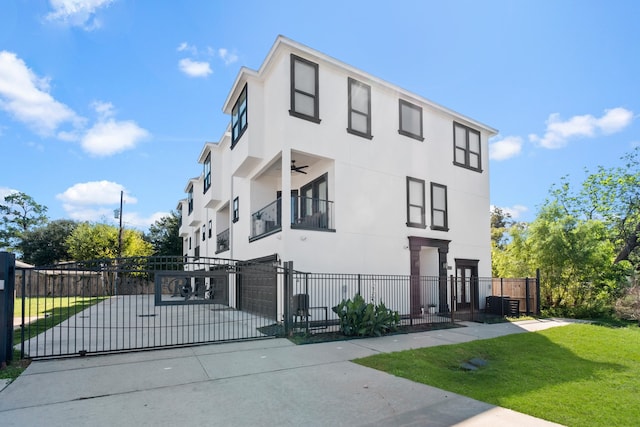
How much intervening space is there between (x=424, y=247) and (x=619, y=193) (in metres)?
14.8

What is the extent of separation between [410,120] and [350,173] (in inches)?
173

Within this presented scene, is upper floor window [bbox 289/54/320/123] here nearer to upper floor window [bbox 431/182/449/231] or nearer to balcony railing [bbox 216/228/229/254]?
upper floor window [bbox 431/182/449/231]

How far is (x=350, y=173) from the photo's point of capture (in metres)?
→ 14.1

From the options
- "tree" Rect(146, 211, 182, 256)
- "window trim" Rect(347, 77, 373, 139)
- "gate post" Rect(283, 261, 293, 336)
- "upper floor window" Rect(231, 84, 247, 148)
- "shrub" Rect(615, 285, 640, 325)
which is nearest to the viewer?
"gate post" Rect(283, 261, 293, 336)

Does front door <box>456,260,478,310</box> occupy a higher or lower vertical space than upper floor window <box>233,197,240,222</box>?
lower

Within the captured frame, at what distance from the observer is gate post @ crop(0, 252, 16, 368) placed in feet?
23.1

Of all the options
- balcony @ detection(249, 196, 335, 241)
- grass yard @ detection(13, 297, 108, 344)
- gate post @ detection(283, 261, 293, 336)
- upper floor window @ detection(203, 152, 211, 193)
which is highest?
upper floor window @ detection(203, 152, 211, 193)

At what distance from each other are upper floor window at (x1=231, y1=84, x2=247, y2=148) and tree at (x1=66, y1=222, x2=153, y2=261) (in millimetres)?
25017

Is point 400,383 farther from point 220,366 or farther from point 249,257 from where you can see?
point 249,257

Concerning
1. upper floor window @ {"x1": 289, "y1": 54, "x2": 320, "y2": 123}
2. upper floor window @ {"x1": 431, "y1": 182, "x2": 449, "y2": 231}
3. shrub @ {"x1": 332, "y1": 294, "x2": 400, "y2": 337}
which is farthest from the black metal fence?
upper floor window @ {"x1": 289, "y1": 54, "x2": 320, "y2": 123}

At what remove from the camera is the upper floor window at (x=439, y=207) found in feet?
55.1

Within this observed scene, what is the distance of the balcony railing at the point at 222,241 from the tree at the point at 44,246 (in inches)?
1273

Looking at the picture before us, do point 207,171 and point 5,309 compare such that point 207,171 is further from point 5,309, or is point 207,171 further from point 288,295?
point 5,309

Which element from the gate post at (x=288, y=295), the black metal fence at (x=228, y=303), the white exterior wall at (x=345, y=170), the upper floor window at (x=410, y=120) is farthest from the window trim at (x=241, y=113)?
the gate post at (x=288, y=295)
